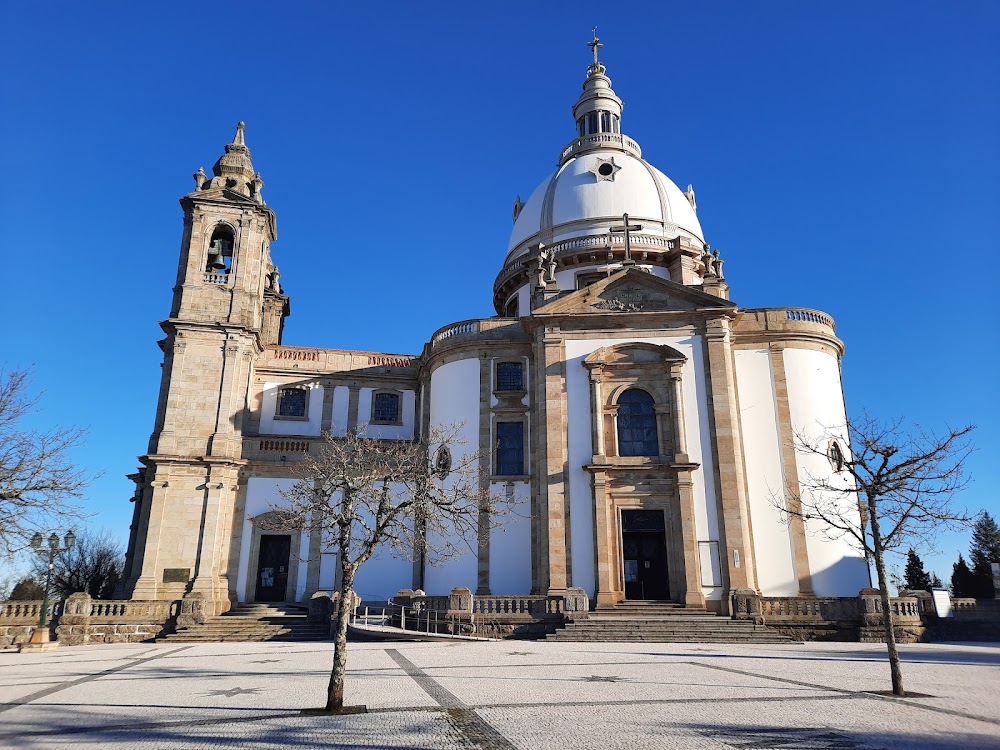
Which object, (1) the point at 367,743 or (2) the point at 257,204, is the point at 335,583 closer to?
(2) the point at 257,204

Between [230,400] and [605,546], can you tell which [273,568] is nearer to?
[230,400]

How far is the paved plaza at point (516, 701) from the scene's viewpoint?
26.4 ft

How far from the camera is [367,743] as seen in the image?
25.3 ft

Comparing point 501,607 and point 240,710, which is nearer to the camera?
point 240,710

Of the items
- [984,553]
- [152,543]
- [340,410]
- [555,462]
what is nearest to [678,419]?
[555,462]

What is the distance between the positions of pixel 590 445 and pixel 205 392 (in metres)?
15.7

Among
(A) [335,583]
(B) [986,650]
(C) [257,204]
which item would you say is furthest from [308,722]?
(C) [257,204]

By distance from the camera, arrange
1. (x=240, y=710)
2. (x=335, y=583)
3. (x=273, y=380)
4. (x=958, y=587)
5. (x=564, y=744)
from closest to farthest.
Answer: (x=564, y=744), (x=240, y=710), (x=335, y=583), (x=273, y=380), (x=958, y=587)

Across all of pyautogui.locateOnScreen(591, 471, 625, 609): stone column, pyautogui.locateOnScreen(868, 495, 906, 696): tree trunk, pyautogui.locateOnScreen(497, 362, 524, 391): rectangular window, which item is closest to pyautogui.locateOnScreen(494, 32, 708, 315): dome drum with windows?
pyautogui.locateOnScreen(497, 362, 524, 391): rectangular window

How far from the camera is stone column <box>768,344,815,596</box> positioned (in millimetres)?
24688

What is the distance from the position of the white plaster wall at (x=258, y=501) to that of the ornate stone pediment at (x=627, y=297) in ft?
42.8

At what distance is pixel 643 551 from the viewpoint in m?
25.4

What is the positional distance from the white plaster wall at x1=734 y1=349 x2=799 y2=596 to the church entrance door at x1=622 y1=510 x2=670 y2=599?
3.41m

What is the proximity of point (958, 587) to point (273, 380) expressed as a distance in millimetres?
42566
